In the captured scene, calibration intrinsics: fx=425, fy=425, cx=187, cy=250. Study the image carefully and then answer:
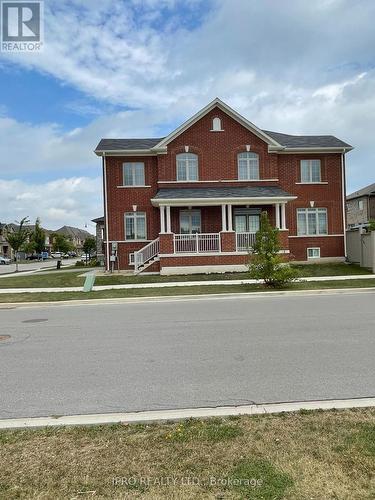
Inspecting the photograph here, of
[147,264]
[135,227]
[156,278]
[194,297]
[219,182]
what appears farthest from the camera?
[135,227]

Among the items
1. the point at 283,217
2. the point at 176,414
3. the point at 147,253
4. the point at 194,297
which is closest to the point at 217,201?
the point at 283,217

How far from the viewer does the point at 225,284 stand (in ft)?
60.0

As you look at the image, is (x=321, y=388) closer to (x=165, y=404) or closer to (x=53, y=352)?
(x=165, y=404)

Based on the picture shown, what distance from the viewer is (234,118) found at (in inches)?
997

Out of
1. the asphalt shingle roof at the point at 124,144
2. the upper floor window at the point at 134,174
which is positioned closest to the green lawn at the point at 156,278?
the upper floor window at the point at 134,174

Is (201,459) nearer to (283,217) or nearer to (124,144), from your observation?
(283,217)

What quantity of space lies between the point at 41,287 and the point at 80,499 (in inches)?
679

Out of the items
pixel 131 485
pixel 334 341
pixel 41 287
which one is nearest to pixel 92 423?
pixel 131 485

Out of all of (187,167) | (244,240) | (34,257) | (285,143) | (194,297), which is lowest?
(194,297)

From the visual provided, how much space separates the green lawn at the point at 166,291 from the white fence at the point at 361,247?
531 centimetres

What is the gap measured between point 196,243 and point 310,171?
8995 millimetres

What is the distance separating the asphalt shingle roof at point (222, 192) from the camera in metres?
23.2

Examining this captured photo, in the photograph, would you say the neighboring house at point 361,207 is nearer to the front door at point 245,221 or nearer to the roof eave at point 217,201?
the front door at point 245,221

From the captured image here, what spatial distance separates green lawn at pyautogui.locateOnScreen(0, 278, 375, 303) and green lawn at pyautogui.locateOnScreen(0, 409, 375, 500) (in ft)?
38.2
